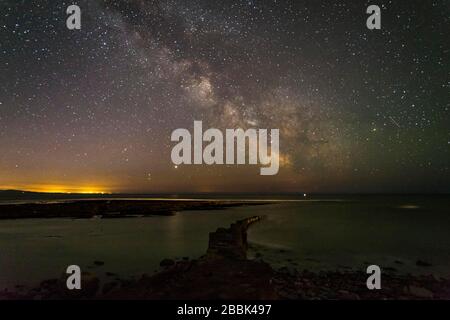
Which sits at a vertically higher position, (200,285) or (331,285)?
(200,285)

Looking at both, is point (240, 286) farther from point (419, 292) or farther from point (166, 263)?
point (166, 263)

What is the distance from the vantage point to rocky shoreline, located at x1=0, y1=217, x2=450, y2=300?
34.8ft

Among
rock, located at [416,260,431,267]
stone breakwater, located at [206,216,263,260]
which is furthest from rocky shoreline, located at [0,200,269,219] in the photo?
rock, located at [416,260,431,267]

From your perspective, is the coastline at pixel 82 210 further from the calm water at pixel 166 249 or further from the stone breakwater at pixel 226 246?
the stone breakwater at pixel 226 246

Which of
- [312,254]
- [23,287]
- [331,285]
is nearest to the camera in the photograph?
[331,285]

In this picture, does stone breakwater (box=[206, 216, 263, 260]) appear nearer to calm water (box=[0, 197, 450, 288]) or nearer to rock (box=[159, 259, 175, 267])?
calm water (box=[0, 197, 450, 288])

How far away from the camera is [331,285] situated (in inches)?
543

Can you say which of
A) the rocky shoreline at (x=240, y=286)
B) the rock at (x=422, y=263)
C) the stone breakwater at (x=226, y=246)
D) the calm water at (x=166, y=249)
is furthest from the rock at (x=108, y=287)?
the rock at (x=422, y=263)

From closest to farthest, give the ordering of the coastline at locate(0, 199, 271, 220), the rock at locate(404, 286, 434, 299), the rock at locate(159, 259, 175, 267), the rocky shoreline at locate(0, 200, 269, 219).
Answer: the rock at locate(404, 286, 434, 299)
the rock at locate(159, 259, 175, 267)
the coastline at locate(0, 199, 271, 220)
the rocky shoreline at locate(0, 200, 269, 219)

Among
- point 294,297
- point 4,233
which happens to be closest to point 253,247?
point 294,297

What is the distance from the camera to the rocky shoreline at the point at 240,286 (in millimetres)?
10594

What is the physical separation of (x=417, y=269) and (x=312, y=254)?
6138 mm
